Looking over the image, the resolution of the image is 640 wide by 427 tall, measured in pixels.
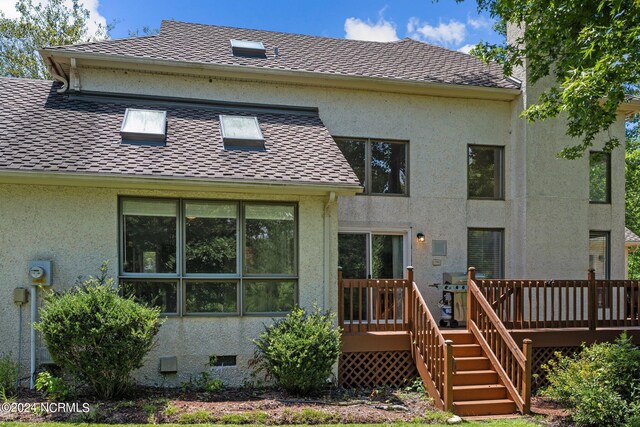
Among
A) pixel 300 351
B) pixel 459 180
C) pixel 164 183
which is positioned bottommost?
pixel 300 351

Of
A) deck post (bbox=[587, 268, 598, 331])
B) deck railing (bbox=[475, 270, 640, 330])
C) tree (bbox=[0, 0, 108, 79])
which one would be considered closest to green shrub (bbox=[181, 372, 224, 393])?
deck railing (bbox=[475, 270, 640, 330])

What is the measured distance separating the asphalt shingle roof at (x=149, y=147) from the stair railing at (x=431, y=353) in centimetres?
249

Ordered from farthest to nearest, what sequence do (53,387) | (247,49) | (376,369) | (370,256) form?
(247,49)
(370,256)
(376,369)
(53,387)

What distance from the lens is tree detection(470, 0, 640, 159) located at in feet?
24.4

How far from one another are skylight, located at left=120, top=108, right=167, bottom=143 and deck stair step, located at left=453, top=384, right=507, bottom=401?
6.28 metres

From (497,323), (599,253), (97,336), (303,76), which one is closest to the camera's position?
(97,336)

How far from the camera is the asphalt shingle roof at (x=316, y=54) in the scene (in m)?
9.88

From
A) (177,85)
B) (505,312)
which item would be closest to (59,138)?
(177,85)

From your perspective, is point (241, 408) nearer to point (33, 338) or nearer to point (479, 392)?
point (33, 338)

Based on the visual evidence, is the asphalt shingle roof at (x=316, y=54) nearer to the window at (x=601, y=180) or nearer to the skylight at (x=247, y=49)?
the skylight at (x=247, y=49)

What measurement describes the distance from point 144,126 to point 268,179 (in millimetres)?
2490

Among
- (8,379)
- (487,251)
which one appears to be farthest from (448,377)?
(8,379)

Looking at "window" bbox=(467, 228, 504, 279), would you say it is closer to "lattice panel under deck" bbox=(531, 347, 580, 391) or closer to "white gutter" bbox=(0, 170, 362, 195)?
"lattice panel under deck" bbox=(531, 347, 580, 391)

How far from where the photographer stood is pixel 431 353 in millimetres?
7707
